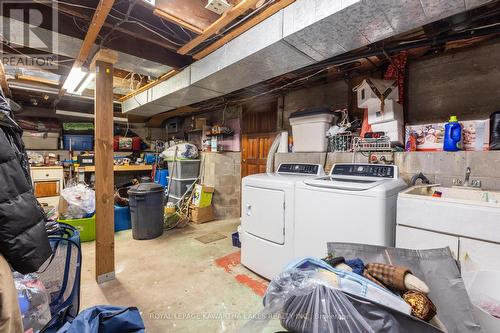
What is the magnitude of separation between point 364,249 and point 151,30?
2399 millimetres

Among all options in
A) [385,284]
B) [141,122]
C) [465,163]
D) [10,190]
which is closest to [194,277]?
[10,190]

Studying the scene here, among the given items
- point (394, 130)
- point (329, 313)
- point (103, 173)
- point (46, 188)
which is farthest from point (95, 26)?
point (46, 188)

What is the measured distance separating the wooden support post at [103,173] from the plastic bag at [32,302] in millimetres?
949

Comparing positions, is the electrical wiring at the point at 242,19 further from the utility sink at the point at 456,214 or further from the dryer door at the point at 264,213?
the utility sink at the point at 456,214

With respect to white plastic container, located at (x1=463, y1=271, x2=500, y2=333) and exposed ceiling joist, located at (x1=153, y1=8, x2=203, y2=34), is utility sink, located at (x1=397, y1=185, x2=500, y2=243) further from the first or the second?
exposed ceiling joist, located at (x1=153, y1=8, x2=203, y2=34)

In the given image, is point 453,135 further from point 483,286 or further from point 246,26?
point 246,26

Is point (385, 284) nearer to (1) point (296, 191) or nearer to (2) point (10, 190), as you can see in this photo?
(1) point (296, 191)

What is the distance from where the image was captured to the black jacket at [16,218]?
0.88 m

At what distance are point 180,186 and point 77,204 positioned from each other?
5.88 feet

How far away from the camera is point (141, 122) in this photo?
6348mm

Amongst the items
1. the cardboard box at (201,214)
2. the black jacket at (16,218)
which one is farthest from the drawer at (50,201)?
the black jacket at (16,218)

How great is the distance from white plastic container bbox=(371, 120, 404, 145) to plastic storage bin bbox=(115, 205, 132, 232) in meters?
3.99

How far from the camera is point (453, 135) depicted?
1.95 m

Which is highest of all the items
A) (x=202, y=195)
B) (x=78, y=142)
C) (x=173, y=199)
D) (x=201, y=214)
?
(x=78, y=142)
